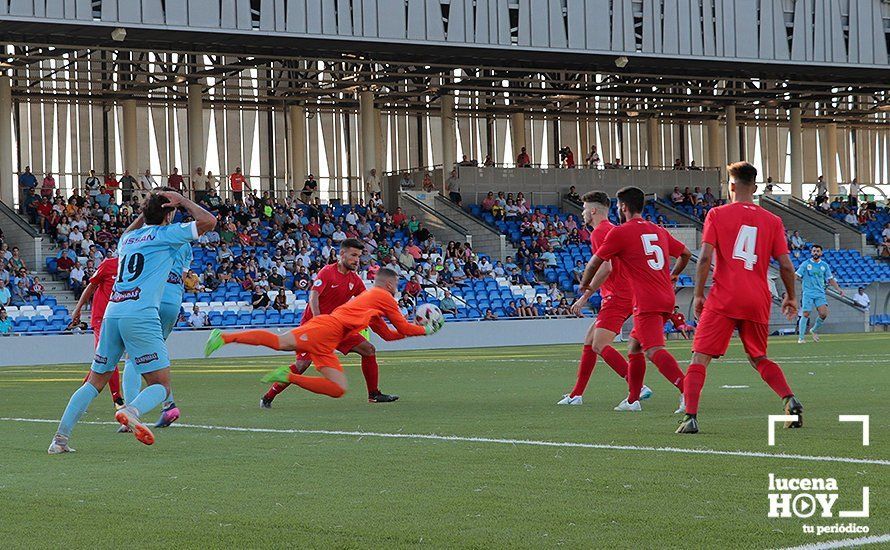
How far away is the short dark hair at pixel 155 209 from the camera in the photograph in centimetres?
1005

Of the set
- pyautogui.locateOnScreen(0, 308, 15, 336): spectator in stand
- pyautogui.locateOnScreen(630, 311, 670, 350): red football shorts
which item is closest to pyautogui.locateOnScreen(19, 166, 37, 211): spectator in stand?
pyautogui.locateOnScreen(0, 308, 15, 336): spectator in stand

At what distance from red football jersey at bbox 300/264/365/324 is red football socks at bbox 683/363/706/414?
5460 millimetres

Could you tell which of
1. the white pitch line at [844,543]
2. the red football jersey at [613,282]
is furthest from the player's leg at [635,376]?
the white pitch line at [844,543]

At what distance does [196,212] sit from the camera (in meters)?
9.88

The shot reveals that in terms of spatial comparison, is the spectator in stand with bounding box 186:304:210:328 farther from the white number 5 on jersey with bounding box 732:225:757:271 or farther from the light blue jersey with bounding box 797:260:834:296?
the white number 5 on jersey with bounding box 732:225:757:271

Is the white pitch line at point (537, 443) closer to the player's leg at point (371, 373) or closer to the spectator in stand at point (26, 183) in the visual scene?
the player's leg at point (371, 373)

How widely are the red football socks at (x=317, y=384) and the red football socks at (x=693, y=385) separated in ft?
11.9

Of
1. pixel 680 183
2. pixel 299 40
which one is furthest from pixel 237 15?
pixel 680 183

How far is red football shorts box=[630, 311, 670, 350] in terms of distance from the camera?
12180 millimetres

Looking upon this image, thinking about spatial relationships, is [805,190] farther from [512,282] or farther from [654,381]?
[654,381]

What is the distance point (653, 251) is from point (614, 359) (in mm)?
1677

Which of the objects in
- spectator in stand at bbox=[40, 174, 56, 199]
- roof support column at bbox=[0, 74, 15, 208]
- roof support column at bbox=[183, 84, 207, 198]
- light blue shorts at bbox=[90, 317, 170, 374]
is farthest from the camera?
roof support column at bbox=[183, 84, 207, 198]

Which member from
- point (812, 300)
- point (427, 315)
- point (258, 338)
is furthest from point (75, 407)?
point (812, 300)

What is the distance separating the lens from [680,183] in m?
56.3
